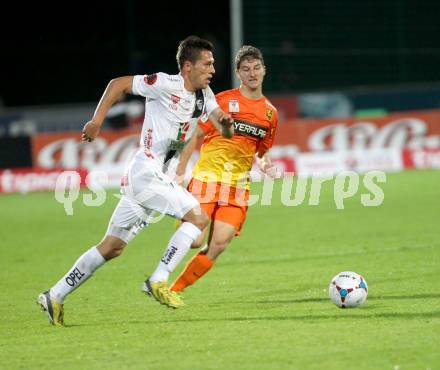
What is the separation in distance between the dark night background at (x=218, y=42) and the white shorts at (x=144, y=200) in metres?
22.5

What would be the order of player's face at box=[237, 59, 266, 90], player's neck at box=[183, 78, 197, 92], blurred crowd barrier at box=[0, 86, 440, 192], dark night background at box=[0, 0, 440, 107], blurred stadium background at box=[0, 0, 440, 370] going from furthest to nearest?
dark night background at box=[0, 0, 440, 107] → blurred crowd barrier at box=[0, 86, 440, 192] → player's face at box=[237, 59, 266, 90] → player's neck at box=[183, 78, 197, 92] → blurred stadium background at box=[0, 0, 440, 370]

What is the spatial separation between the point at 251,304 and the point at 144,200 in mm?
1518

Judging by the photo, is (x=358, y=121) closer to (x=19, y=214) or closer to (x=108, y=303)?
(x=19, y=214)

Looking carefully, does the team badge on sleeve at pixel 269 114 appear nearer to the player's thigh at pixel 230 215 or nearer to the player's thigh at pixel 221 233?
the player's thigh at pixel 230 215

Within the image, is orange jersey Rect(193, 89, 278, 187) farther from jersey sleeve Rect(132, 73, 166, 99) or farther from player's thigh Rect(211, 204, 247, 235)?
jersey sleeve Rect(132, 73, 166, 99)

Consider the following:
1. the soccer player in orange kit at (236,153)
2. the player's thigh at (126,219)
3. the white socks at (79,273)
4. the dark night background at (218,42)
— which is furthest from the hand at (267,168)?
the dark night background at (218,42)

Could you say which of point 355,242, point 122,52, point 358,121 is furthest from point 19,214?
point 122,52

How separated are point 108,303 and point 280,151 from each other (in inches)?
660

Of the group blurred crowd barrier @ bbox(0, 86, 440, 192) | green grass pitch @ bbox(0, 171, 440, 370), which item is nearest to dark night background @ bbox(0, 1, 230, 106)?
blurred crowd barrier @ bbox(0, 86, 440, 192)

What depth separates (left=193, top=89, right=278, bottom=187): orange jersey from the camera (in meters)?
9.36

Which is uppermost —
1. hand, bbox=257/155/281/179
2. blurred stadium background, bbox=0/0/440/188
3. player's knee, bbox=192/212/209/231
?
blurred stadium background, bbox=0/0/440/188

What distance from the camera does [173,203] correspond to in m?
7.82

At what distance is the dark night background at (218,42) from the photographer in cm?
3092

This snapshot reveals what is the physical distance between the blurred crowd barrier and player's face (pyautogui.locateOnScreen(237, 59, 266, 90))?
14.1m
